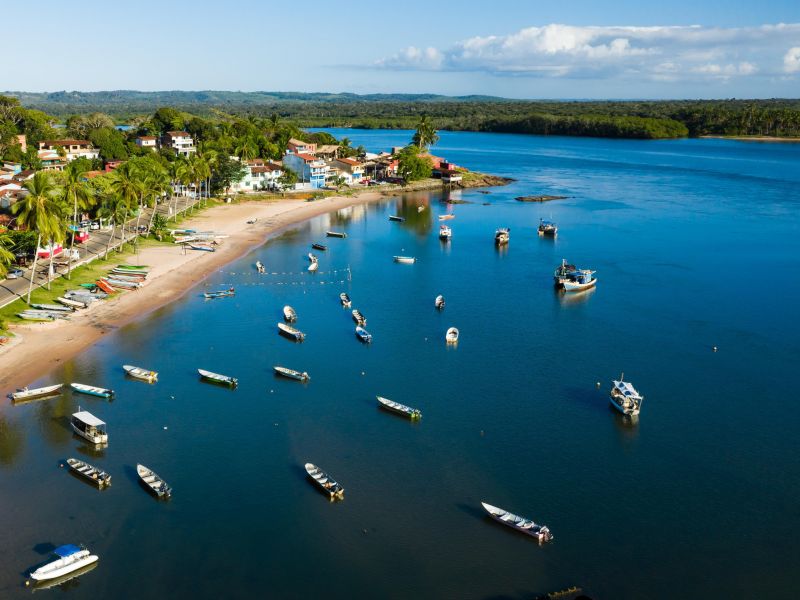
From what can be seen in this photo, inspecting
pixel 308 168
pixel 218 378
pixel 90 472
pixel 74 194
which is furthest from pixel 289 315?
pixel 308 168

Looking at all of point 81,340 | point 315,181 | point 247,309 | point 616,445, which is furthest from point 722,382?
point 315,181

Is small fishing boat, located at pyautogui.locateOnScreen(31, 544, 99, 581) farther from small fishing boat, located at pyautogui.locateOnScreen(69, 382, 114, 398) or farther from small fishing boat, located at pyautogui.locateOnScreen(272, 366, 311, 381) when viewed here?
small fishing boat, located at pyautogui.locateOnScreen(272, 366, 311, 381)

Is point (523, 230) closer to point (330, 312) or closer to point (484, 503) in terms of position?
point (330, 312)

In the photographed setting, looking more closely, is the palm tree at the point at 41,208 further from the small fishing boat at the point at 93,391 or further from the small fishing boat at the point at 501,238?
the small fishing boat at the point at 501,238

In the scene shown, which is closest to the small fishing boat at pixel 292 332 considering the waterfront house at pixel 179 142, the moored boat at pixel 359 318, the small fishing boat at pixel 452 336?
the moored boat at pixel 359 318

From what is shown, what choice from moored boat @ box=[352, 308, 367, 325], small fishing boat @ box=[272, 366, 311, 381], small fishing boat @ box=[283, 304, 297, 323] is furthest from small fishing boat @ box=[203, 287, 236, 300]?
small fishing boat @ box=[272, 366, 311, 381]

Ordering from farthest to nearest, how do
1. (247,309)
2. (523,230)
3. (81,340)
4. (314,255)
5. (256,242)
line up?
(523,230), (256,242), (314,255), (247,309), (81,340)

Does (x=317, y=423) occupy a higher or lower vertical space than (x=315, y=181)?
lower

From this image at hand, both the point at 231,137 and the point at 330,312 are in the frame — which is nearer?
the point at 330,312
